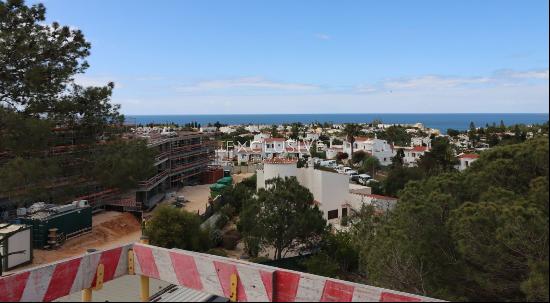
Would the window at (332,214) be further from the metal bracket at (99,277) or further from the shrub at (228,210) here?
the metal bracket at (99,277)

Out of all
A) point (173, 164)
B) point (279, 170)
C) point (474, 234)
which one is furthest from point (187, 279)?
point (173, 164)

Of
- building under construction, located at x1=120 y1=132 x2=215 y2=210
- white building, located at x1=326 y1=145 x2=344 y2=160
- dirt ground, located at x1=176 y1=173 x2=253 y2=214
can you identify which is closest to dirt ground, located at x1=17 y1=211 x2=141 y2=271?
building under construction, located at x1=120 y1=132 x2=215 y2=210

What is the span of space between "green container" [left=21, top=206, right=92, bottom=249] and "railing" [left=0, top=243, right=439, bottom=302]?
68.5ft

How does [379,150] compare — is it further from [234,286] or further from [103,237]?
[234,286]

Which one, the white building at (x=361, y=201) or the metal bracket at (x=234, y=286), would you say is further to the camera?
the white building at (x=361, y=201)

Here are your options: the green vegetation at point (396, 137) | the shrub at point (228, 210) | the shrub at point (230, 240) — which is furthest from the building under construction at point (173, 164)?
the green vegetation at point (396, 137)

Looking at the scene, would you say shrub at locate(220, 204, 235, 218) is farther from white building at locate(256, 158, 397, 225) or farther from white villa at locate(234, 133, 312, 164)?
white villa at locate(234, 133, 312, 164)

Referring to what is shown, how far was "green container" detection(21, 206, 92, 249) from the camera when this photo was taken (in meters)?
23.3

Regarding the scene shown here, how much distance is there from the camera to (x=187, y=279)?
13.7 ft

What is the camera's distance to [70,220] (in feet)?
83.0

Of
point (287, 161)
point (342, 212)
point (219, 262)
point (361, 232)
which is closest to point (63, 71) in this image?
point (219, 262)

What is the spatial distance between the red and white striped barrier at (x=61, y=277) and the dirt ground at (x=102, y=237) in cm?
1771

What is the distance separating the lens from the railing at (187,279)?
3348mm

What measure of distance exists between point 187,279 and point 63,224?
23395 mm
